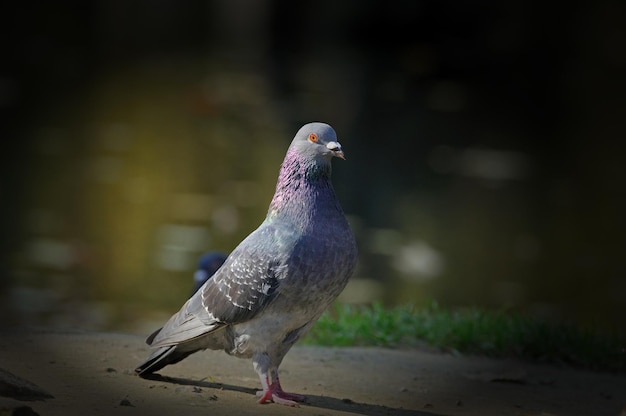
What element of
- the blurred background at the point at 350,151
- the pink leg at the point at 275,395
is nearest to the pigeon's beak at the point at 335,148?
the pink leg at the point at 275,395

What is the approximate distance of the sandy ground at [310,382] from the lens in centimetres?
440

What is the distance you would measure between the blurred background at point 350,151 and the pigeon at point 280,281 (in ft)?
10.5

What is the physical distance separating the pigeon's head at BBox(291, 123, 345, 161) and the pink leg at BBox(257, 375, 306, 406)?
102 cm

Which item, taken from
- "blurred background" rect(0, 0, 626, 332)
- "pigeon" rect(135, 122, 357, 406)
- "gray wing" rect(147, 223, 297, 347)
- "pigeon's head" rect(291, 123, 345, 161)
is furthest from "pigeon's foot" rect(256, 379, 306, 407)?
"blurred background" rect(0, 0, 626, 332)

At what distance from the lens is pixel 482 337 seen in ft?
21.2

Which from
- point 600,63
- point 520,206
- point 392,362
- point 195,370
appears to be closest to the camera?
point 195,370

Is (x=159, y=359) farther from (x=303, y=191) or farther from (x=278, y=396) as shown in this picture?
(x=303, y=191)

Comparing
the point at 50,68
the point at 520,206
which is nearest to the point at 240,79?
the point at 50,68

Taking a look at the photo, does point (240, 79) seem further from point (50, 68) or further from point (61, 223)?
point (61, 223)

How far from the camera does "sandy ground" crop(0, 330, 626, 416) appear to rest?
440cm

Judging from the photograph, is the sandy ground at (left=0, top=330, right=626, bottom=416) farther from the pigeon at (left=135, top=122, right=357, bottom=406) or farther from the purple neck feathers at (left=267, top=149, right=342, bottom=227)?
the purple neck feathers at (left=267, top=149, right=342, bottom=227)

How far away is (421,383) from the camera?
5441 millimetres

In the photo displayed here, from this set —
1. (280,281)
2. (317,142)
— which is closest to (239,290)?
(280,281)

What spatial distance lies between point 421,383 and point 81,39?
20.3 m
